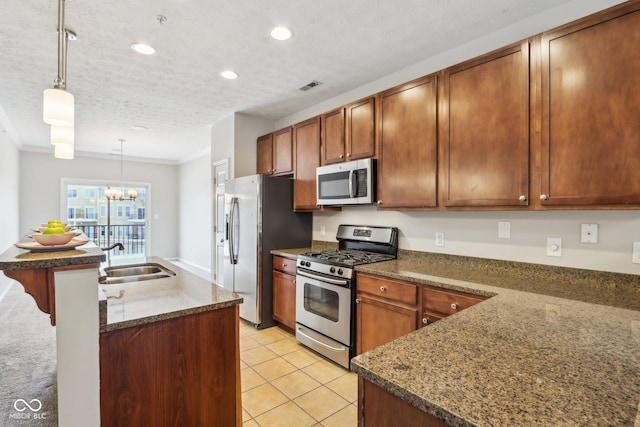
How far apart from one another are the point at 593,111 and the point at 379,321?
1.82 metres

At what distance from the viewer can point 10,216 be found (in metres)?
5.18

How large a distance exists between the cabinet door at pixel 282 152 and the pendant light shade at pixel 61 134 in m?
2.09

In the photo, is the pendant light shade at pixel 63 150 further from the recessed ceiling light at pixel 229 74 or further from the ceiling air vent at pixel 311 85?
the ceiling air vent at pixel 311 85

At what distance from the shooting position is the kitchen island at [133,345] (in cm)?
116

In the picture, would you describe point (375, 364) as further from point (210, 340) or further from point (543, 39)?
point (543, 39)

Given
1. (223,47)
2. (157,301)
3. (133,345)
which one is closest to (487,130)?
(223,47)

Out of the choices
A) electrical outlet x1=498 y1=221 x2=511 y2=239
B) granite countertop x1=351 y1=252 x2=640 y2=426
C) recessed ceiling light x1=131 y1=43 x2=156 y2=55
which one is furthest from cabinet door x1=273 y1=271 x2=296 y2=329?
recessed ceiling light x1=131 y1=43 x2=156 y2=55

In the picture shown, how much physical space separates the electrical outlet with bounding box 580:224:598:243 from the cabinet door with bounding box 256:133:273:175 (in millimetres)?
3125

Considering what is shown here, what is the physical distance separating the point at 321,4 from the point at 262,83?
1355 millimetres

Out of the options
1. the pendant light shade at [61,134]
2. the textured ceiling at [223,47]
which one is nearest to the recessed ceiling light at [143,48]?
the textured ceiling at [223,47]

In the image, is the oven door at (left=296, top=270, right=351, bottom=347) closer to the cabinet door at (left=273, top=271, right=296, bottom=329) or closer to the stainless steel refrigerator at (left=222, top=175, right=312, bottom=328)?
the cabinet door at (left=273, top=271, right=296, bottom=329)

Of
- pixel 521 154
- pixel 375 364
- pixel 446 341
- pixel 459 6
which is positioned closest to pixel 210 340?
pixel 375 364

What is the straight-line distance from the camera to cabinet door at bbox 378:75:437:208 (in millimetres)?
2388

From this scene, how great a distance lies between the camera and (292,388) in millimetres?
2375
